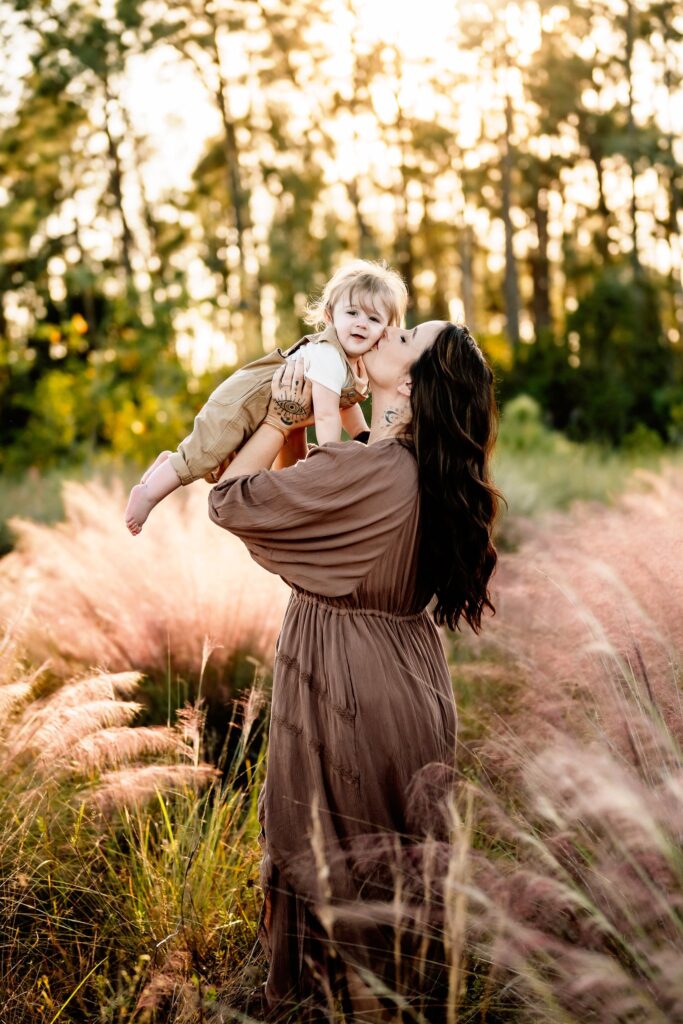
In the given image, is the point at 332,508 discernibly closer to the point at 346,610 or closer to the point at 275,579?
the point at 346,610

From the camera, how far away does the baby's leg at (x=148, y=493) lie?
330 cm

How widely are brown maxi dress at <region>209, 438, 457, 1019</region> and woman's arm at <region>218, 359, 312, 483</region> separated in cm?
22

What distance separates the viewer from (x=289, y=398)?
9.97 ft

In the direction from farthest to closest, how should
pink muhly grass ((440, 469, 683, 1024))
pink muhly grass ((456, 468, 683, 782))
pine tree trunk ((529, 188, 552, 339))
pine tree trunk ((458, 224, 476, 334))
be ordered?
pine tree trunk ((529, 188, 552, 339)) < pine tree trunk ((458, 224, 476, 334)) < pink muhly grass ((456, 468, 683, 782)) < pink muhly grass ((440, 469, 683, 1024))

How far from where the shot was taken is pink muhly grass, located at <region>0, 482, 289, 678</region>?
466cm

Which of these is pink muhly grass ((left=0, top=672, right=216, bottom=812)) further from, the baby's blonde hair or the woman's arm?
the baby's blonde hair

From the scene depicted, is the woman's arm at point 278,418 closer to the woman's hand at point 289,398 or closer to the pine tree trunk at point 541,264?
the woman's hand at point 289,398

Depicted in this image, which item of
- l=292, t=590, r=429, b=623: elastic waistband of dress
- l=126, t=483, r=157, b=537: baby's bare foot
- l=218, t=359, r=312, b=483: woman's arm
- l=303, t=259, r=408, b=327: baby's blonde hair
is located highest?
l=303, t=259, r=408, b=327: baby's blonde hair

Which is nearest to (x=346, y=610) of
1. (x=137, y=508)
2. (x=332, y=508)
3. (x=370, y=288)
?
(x=332, y=508)

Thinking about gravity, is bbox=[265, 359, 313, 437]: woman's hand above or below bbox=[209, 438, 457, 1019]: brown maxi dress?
above

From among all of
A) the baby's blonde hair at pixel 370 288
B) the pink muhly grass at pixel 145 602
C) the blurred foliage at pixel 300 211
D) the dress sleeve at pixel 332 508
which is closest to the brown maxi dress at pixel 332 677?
the dress sleeve at pixel 332 508

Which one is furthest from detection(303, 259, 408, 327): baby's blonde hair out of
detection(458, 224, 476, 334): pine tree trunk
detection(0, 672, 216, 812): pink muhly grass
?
detection(458, 224, 476, 334): pine tree trunk

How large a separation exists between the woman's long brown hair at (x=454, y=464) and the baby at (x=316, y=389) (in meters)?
0.32

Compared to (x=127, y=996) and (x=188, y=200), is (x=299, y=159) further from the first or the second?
(x=127, y=996)
